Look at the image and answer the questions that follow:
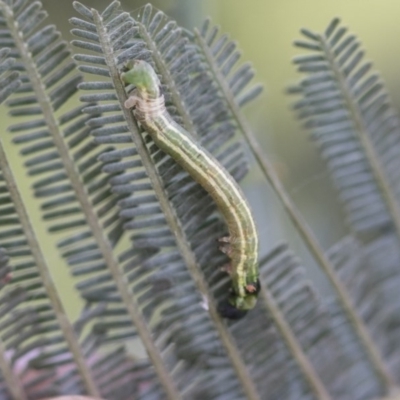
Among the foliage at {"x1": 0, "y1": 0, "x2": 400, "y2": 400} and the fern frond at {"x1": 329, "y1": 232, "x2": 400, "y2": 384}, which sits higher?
the foliage at {"x1": 0, "y1": 0, "x2": 400, "y2": 400}

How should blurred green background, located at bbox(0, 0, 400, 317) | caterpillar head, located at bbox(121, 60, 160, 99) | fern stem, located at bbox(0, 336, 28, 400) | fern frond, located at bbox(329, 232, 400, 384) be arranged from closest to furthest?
1. caterpillar head, located at bbox(121, 60, 160, 99)
2. fern stem, located at bbox(0, 336, 28, 400)
3. fern frond, located at bbox(329, 232, 400, 384)
4. blurred green background, located at bbox(0, 0, 400, 317)

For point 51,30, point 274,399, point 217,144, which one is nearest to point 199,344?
point 274,399

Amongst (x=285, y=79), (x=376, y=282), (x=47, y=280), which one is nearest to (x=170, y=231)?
(x=47, y=280)

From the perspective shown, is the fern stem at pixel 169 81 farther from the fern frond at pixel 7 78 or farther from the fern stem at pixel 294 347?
the fern stem at pixel 294 347

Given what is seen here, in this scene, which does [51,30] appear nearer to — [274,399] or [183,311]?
[183,311]

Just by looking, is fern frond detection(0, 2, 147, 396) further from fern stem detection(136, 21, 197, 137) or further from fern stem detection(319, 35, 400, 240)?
fern stem detection(319, 35, 400, 240)

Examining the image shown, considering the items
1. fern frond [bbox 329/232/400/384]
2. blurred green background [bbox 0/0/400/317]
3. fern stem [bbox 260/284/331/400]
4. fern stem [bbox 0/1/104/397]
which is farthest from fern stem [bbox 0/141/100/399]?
fern frond [bbox 329/232/400/384]
